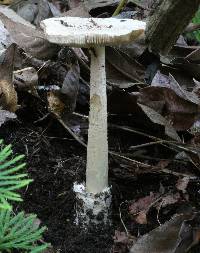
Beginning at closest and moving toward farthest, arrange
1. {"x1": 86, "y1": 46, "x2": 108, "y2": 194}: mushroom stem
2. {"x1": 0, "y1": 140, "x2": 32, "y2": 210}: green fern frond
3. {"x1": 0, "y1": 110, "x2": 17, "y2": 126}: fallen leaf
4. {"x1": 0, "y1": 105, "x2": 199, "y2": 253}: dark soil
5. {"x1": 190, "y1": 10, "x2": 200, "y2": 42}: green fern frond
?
{"x1": 0, "y1": 140, "x2": 32, "y2": 210}: green fern frond → {"x1": 86, "y1": 46, "x2": 108, "y2": 194}: mushroom stem → {"x1": 0, "y1": 105, "x2": 199, "y2": 253}: dark soil → {"x1": 0, "y1": 110, "x2": 17, "y2": 126}: fallen leaf → {"x1": 190, "y1": 10, "x2": 200, "y2": 42}: green fern frond

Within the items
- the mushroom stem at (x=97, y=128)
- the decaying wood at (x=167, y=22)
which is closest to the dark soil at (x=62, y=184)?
the mushroom stem at (x=97, y=128)

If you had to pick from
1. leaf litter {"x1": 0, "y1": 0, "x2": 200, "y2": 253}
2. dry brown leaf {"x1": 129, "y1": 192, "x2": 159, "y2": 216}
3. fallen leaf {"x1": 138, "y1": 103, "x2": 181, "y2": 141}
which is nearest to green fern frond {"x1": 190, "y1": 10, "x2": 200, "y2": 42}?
leaf litter {"x1": 0, "y1": 0, "x2": 200, "y2": 253}

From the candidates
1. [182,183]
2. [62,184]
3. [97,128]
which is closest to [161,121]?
[182,183]

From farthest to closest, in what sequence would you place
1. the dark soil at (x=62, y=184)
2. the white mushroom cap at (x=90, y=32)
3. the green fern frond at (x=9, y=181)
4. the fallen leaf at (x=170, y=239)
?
the dark soil at (x=62, y=184) < the fallen leaf at (x=170, y=239) < the white mushroom cap at (x=90, y=32) < the green fern frond at (x=9, y=181)

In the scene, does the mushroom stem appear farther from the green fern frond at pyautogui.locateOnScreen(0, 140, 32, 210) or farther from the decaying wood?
the decaying wood

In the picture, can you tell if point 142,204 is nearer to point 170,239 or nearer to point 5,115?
point 170,239

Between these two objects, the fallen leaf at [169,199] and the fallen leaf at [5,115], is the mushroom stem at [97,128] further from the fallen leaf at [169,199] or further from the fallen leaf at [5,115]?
the fallen leaf at [5,115]
